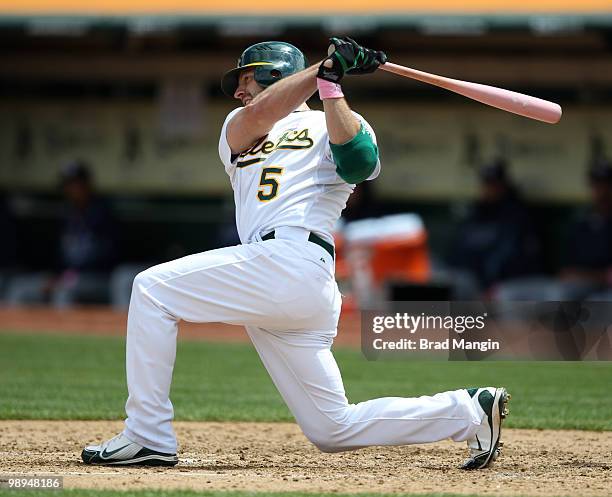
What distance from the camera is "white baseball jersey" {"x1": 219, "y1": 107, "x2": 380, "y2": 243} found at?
13.8ft

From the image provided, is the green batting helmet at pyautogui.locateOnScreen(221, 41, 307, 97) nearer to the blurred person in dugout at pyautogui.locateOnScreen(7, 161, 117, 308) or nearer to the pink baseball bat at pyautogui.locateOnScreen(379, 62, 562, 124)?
the pink baseball bat at pyautogui.locateOnScreen(379, 62, 562, 124)

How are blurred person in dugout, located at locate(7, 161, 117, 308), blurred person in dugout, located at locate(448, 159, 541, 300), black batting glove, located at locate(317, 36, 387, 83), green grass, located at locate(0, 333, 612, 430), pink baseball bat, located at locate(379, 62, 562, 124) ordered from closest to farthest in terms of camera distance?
1. black batting glove, located at locate(317, 36, 387, 83)
2. pink baseball bat, located at locate(379, 62, 562, 124)
3. green grass, located at locate(0, 333, 612, 430)
4. blurred person in dugout, located at locate(448, 159, 541, 300)
5. blurred person in dugout, located at locate(7, 161, 117, 308)

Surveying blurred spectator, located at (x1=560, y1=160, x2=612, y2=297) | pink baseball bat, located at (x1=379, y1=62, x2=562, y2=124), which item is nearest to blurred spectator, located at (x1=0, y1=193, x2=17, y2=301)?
blurred spectator, located at (x1=560, y1=160, x2=612, y2=297)

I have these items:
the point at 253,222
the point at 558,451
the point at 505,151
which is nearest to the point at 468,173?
the point at 505,151

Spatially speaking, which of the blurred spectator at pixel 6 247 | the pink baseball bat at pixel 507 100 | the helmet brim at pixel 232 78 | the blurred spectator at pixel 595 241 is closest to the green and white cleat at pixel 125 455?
the helmet brim at pixel 232 78

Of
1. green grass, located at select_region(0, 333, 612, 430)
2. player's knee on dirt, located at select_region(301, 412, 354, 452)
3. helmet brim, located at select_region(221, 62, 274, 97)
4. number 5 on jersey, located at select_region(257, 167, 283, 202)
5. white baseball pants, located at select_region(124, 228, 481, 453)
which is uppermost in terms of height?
helmet brim, located at select_region(221, 62, 274, 97)

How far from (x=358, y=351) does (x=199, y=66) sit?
4.28 m

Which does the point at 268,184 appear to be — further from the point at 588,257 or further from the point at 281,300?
the point at 588,257

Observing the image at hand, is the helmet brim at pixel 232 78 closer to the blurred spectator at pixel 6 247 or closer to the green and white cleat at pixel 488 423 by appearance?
the green and white cleat at pixel 488 423

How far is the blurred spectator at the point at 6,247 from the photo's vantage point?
1280cm

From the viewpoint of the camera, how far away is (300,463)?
4.69m

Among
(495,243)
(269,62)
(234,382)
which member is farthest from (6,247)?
(269,62)

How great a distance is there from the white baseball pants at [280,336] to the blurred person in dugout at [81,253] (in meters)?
8.12

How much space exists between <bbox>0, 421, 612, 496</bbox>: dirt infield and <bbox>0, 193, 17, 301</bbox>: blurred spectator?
24.2 ft
